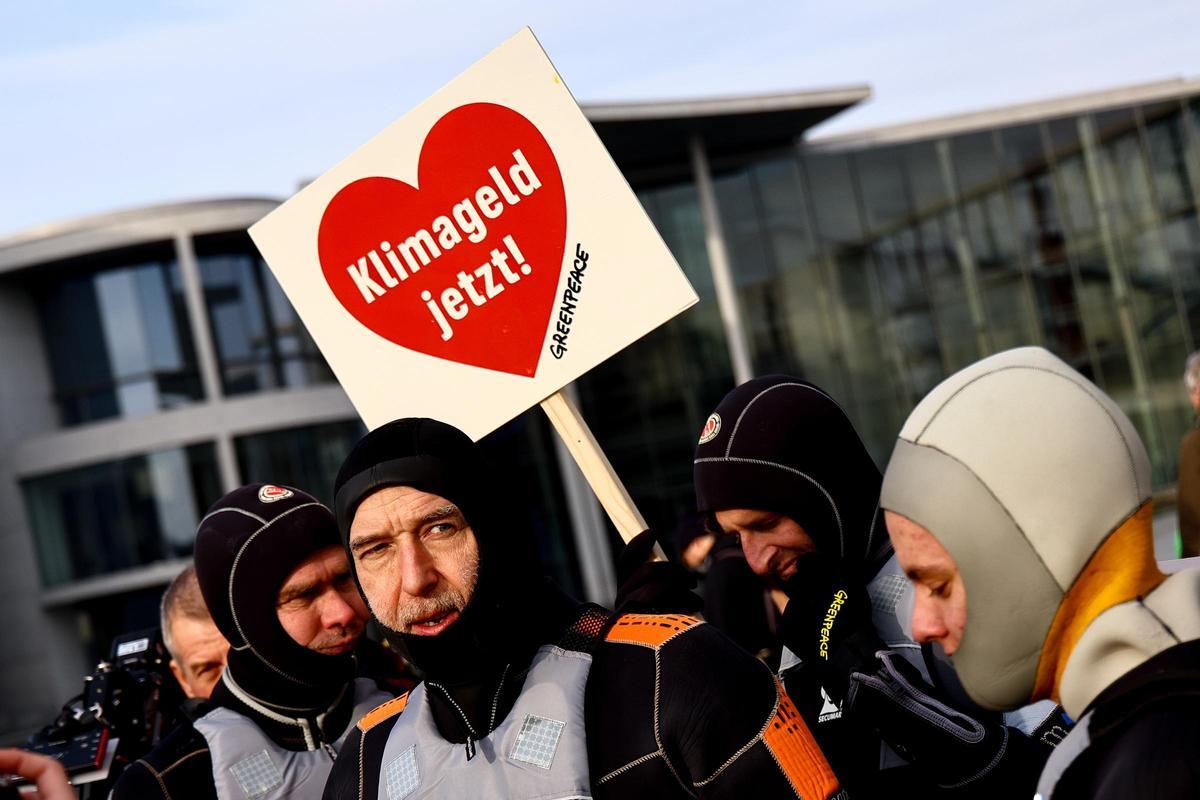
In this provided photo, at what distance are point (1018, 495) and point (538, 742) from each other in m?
1.06


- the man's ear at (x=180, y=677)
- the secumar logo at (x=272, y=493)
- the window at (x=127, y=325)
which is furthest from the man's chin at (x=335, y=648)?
the window at (x=127, y=325)

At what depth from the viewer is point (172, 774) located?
3.08 m

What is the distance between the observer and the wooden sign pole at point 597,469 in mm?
2980

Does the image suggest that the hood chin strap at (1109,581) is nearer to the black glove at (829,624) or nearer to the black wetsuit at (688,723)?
the black wetsuit at (688,723)

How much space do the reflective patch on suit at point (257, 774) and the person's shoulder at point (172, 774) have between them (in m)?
0.08

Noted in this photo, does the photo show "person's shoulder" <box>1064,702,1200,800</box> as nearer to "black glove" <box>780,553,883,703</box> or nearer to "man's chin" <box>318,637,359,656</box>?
"black glove" <box>780,553,883,703</box>

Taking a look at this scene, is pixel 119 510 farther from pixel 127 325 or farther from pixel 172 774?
pixel 172 774

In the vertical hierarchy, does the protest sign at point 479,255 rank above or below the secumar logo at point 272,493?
above

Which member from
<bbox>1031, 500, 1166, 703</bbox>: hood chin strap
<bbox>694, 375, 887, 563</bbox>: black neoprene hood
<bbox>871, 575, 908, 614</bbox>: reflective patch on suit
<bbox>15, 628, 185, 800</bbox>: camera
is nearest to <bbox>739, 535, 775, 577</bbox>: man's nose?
<bbox>694, 375, 887, 563</bbox>: black neoprene hood

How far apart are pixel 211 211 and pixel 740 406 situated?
3276 centimetres

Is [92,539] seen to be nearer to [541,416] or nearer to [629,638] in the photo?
[541,416]

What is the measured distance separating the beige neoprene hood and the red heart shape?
1.58m

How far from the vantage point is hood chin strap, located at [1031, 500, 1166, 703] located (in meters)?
1.69

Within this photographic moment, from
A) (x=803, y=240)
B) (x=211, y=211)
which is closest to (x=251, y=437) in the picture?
(x=211, y=211)
